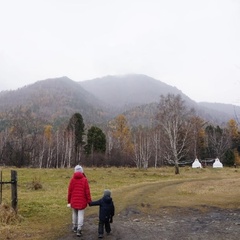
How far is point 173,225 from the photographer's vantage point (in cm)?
1252

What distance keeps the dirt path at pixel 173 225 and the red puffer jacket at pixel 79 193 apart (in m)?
1.02

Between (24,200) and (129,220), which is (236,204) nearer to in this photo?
(129,220)

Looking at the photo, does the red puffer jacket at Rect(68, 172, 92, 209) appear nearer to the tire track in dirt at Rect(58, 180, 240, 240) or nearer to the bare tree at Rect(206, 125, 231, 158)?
the tire track in dirt at Rect(58, 180, 240, 240)

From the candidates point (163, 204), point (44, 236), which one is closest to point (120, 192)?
point (163, 204)

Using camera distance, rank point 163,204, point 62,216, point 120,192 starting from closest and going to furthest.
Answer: point 62,216
point 163,204
point 120,192

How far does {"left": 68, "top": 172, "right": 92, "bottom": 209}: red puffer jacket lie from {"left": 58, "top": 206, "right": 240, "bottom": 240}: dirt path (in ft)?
3.34

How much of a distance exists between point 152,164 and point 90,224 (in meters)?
66.5

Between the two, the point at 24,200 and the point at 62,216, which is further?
the point at 24,200

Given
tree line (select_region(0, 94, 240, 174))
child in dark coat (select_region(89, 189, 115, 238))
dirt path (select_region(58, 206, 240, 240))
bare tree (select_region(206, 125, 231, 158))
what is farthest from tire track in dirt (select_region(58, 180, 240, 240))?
bare tree (select_region(206, 125, 231, 158))

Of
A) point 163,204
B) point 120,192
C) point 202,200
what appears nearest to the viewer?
point 163,204

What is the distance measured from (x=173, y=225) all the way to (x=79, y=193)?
13.2 feet

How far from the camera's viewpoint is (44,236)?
10.8 m

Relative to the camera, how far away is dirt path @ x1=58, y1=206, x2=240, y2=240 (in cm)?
1076

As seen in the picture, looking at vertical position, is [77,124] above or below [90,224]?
above
